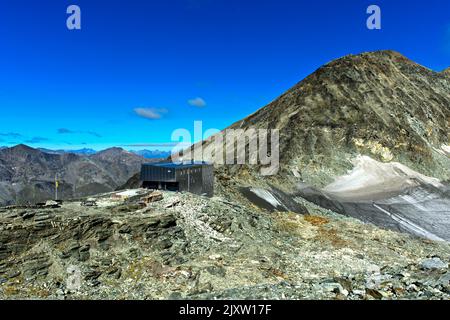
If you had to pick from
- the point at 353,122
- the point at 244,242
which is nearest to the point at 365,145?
the point at 353,122

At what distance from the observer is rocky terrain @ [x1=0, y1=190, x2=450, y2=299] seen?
1500 centimetres

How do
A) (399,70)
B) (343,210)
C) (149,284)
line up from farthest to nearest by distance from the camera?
1. (399,70)
2. (343,210)
3. (149,284)

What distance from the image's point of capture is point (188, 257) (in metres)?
21.2

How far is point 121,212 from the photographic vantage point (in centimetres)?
2364

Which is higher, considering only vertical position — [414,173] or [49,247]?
[414,173]

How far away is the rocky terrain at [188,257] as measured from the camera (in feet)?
49.2

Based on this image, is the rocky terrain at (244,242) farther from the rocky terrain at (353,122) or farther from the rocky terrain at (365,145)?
the rocky terrain at (353,122)

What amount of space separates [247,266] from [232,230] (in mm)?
4909

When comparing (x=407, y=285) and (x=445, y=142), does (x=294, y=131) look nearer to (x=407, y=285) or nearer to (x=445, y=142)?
(x=445, y=142)

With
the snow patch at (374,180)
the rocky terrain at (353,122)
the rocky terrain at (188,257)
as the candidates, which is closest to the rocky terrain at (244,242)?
the rocky terrain at (188,257)

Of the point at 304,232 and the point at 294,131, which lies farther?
the point at 294,131

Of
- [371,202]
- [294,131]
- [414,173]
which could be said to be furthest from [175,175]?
[414,173]

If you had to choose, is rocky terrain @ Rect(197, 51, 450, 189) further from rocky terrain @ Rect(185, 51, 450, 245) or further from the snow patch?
the snow patch

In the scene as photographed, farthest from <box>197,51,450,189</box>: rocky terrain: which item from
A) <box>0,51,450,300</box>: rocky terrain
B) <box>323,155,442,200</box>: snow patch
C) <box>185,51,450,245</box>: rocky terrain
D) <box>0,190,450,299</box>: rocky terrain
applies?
<box>0,190,450,299</box>: rocky terrain
